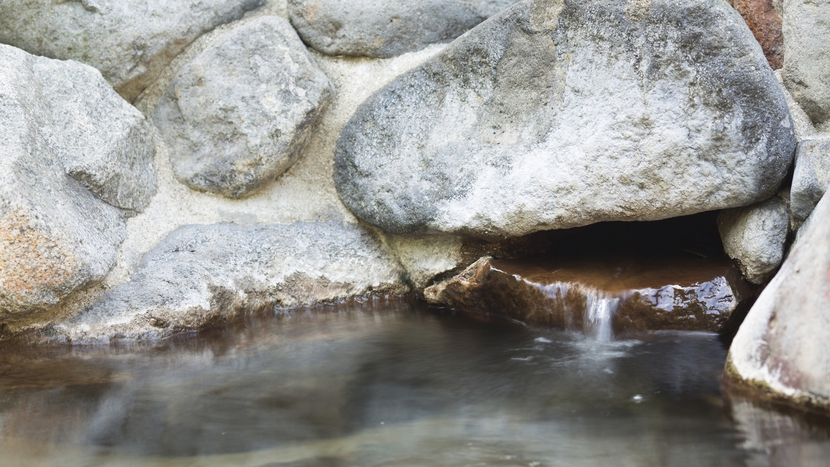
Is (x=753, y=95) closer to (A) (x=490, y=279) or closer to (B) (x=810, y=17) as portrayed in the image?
(B) (x=810, y=17)

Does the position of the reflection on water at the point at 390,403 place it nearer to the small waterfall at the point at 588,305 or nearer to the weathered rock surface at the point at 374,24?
the small waterfall at the point at 588,305

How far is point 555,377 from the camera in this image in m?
3.03

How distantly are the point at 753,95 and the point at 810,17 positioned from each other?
32.8 inches

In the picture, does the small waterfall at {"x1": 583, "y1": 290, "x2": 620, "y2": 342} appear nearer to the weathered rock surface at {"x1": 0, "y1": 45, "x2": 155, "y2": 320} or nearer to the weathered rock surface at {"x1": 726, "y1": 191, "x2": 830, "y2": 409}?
the weathered rock surface at {"x1": 726, "y1": 191, "x2": 830, "y2": 409}

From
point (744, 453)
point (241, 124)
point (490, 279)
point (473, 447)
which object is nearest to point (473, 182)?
point (490, 279)

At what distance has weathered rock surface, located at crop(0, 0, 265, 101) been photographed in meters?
4.20

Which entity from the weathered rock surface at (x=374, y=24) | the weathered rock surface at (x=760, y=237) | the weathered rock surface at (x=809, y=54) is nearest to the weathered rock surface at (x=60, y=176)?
the weathered rock surface at (x=374, y=24)

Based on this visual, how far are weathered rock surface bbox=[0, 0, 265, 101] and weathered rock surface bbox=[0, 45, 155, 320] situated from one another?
28 cm

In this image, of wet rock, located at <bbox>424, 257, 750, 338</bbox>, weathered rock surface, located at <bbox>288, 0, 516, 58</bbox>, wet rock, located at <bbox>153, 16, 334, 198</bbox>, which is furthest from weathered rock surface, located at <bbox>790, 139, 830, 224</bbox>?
wet rock, located at <bbox>153, 16, 334, 198</bbox>

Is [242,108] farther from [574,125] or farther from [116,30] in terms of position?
[574,125]

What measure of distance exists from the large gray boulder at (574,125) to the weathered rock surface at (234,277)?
1.08 feet

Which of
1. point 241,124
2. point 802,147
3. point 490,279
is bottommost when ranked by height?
point 490,279

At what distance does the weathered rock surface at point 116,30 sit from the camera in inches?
165

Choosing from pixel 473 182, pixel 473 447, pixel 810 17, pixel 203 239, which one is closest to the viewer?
pixel 473 447
